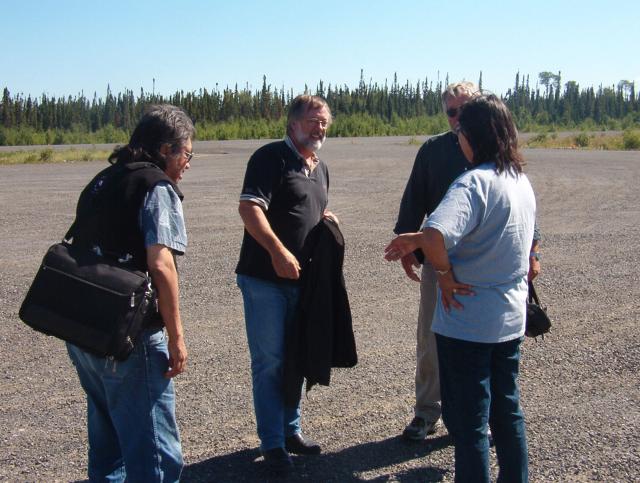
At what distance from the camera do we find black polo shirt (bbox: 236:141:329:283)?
13.1 ft

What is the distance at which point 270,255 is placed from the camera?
396 centimetres

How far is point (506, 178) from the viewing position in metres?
3.17

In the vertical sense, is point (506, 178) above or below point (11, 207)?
above

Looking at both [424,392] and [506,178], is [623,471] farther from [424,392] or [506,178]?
[506,178]

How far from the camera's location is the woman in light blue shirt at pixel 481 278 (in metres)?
3.14

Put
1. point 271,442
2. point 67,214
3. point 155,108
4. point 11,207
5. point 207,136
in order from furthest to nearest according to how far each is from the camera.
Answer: point 207,136, point 11,207, point 67,214, point 271,442, point 155,108

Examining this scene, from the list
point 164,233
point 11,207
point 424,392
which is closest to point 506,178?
point 164,233

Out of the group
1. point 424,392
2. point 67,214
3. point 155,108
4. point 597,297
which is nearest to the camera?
point 155,108

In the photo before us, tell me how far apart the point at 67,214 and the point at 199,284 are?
677 cm

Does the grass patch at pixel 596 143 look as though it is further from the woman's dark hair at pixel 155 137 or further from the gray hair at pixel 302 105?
the woman's dark hair at pixel 155 137

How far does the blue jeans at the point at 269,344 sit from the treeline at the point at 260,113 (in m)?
48.9

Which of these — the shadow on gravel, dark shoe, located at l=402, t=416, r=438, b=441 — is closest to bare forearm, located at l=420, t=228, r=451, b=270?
the shadow on gravel

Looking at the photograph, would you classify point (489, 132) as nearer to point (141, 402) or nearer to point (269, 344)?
point (269, 344)

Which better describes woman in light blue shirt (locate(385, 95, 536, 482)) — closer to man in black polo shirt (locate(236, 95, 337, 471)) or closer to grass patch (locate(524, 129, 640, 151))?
man in black polo shirt (locate(236, 95, 337, 471))
